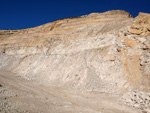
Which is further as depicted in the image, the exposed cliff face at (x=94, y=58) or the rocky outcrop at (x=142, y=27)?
the rocky outcrop at (x=142, y=27)

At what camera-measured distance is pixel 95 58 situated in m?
16.0

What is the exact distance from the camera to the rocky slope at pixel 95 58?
40.6 feet

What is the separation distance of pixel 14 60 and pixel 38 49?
6.33m

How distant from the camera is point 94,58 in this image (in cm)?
1606

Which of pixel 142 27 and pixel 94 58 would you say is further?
pixel 94 58

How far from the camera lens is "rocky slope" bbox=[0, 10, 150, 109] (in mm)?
12383

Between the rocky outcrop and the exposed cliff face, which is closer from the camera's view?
the exposed cliff face

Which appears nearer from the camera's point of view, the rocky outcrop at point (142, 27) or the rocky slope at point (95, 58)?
the rocky slope at point (95, 58)

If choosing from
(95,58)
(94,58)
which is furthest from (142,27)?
(94,58)

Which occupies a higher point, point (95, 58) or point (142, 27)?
point (142, 27)

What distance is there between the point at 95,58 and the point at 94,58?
138 mm

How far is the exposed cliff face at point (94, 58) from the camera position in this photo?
40.8ft

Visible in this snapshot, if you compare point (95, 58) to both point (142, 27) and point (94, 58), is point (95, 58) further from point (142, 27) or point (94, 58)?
point (142, 27)

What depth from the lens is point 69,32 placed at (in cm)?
2586
